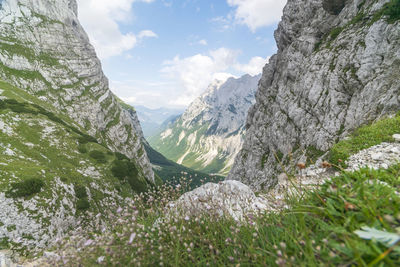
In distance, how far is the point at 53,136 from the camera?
41.6m

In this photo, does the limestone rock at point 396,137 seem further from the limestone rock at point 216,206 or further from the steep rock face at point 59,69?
the steep rock face at point 59,69

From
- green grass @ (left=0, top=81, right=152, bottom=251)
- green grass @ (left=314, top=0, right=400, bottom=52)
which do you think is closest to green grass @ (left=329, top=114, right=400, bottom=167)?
green grass @ (left=0, top=81, right=152, bottom=251)

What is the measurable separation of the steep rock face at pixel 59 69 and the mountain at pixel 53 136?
367 mm

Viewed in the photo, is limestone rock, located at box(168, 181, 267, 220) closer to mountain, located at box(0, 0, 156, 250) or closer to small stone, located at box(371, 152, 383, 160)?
mountain, located at box(0, 0, 156, 250)

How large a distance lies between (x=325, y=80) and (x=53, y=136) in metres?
65.8

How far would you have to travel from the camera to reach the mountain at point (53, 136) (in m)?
21.8

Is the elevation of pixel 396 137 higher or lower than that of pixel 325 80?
lower

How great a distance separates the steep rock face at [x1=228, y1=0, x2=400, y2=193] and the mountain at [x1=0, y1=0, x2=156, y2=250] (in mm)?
28305

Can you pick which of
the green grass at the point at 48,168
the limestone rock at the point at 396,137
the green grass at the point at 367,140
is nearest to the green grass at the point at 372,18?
the green grass at the point at 367,140

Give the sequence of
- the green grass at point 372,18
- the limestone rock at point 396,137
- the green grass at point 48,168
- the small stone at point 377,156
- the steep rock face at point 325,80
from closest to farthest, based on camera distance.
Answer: the small stone at point 377,156, the limestone rock at point 396,137, the green grass at point 48,168, the steep rock face at point 325,80, the green grass at point 372,18

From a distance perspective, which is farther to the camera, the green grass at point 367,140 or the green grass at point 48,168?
the green grass at point 48,168

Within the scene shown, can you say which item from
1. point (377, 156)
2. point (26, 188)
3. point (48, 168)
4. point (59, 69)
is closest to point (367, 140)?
point (377, 156)

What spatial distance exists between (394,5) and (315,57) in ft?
57.4

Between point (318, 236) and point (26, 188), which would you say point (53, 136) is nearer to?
point (26, 188)
